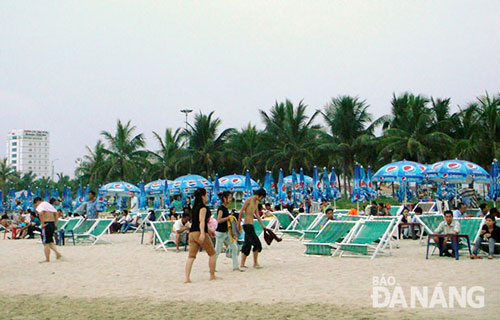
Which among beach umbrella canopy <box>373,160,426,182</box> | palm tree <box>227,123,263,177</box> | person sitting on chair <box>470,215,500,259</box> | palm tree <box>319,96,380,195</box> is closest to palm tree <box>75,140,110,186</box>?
palm tree <box>227,123,263,177</box>

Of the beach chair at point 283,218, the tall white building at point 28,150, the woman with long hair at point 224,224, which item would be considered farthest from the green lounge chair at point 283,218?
the tall white building at point 28,150

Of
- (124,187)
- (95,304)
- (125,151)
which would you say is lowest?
(95,304)

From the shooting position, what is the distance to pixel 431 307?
18.8 ft

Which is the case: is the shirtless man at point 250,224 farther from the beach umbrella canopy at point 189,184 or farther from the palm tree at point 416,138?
the palm tree at point 416,138

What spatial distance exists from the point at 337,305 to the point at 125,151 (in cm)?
3883

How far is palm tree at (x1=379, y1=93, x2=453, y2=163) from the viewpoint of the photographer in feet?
113

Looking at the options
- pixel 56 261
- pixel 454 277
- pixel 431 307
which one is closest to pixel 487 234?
pixel 454 277

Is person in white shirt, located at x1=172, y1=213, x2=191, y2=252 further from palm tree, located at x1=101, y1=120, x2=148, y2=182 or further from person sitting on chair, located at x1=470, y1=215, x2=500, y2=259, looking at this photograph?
palm tree, located at x1=101, y1=120, x2=148, y2=182

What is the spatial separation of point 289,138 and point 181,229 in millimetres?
27218

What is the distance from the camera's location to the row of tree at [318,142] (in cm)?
3419

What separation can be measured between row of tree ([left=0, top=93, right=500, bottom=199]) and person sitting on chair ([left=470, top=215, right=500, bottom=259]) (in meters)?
21.9

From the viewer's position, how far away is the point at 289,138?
3934 cm

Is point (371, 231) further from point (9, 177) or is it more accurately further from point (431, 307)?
point (9, 177)

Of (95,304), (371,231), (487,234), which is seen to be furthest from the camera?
(371,231)
